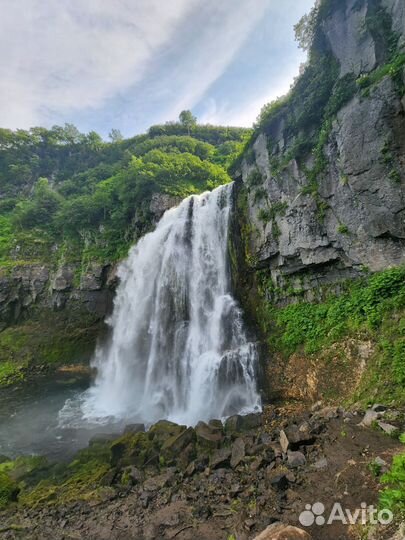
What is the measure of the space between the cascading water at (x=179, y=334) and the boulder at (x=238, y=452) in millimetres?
3564

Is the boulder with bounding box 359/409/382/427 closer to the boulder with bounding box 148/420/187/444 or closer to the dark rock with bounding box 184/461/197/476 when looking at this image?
the dark rock with bounding box 184/461/197/476

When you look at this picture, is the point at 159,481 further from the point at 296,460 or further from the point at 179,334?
the point at 179,334

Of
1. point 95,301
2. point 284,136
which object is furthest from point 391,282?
point 95,301

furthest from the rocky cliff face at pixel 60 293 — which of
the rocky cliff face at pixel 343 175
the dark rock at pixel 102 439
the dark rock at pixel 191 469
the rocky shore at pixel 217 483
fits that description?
the dark rock at pixel 191 469

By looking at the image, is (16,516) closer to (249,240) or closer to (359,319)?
(359,319)

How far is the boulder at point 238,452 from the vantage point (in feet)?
20.7

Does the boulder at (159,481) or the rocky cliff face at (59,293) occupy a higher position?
the rocky cliff face at (59,293)

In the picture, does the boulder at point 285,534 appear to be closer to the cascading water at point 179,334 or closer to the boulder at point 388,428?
the boulder at point 388,428

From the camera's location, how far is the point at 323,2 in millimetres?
11711

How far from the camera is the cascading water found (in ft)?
36.9

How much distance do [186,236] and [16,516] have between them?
13108mm

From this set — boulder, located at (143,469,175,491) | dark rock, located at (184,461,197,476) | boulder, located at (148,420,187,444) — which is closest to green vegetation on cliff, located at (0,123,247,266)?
boulder, located at (148,420,187,444)

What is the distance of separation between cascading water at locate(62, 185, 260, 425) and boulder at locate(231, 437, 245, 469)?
3.56m

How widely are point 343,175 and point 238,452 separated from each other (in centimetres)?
983
